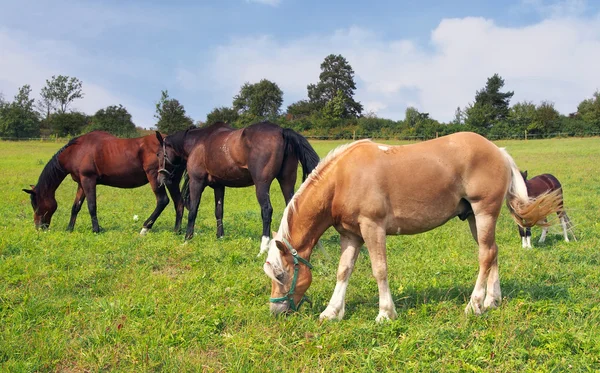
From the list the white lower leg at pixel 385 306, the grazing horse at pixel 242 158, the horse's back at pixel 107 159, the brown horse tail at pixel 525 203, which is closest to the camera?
the white lower leg at pixel 385 306

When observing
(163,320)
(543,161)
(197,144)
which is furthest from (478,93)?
(163,320)

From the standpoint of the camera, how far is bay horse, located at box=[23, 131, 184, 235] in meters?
9.85

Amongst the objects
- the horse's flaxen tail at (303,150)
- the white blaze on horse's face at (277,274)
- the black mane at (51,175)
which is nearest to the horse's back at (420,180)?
the white blaze on horse's face at (277,274)

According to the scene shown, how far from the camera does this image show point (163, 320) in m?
4.42

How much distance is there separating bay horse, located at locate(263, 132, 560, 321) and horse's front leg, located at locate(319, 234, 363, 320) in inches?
0.4

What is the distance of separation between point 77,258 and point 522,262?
22.5 ft

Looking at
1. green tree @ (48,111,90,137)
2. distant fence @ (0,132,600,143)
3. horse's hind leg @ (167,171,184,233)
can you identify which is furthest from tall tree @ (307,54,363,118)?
horse's hind leg @ (167,171,184,233)

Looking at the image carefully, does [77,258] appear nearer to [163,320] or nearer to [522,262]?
[163,320]

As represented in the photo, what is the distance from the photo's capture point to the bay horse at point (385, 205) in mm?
4559

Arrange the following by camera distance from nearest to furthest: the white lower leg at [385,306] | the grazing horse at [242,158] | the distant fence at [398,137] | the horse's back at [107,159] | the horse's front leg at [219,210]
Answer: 1. the white lower leg at [385,306]
2. the grazing horse at [242,158]
3. the horse's front leg at [219,210]
4. the horse's back at [107,159]
5. the distant fence at [398,137]

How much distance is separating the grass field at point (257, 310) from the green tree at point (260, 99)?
222 feet

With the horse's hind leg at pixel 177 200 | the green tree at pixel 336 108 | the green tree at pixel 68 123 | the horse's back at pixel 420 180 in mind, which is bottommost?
the horse's hind leg at pixel 177 200

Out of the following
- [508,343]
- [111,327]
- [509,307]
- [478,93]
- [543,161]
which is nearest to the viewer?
[508,343]

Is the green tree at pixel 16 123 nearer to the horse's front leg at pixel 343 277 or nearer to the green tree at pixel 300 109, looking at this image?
the green tree at pixel 300 109
